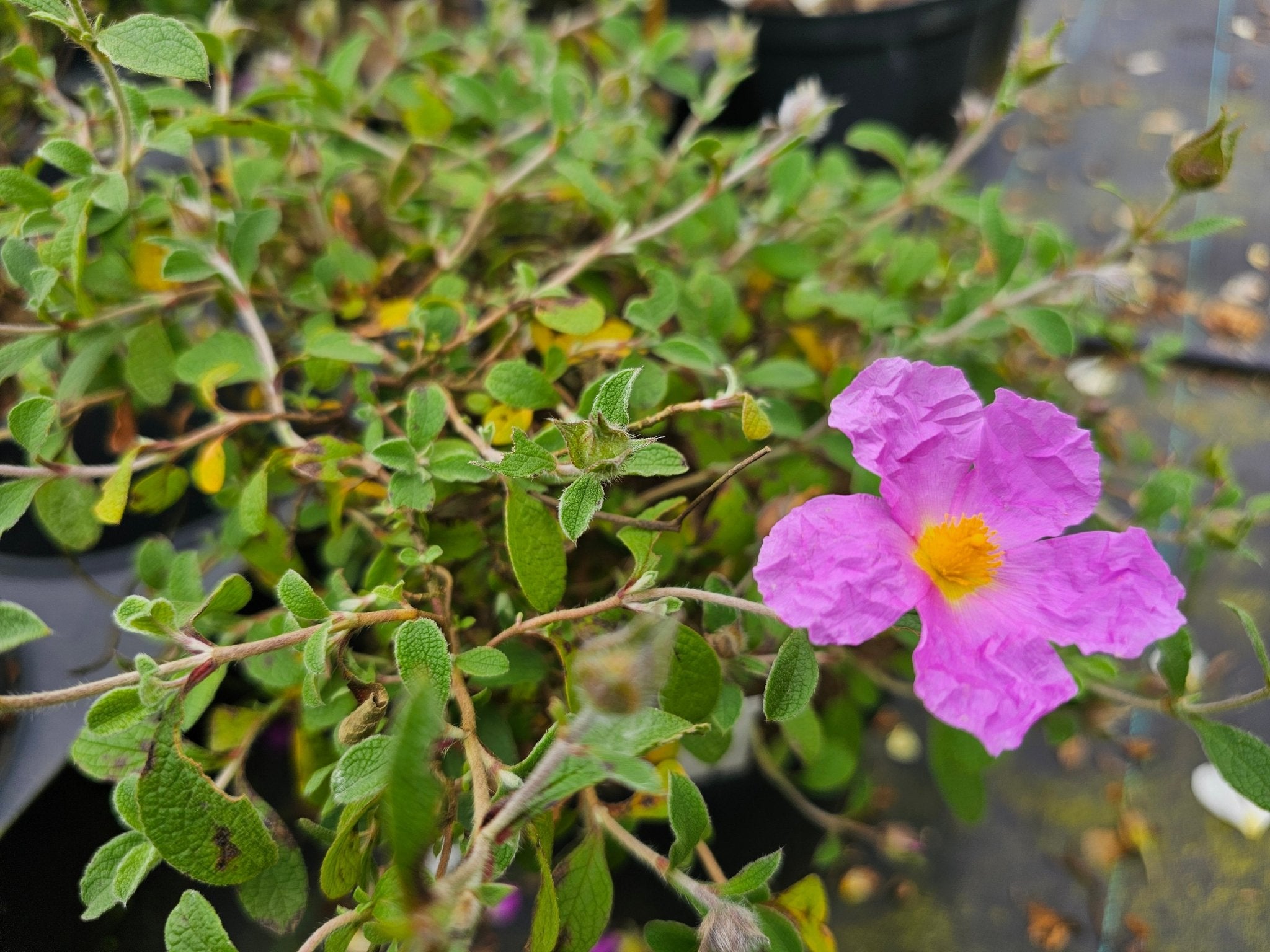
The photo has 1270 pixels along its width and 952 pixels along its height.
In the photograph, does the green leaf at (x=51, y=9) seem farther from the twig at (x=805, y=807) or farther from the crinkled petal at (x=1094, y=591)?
the twig at (x=805, y=807)

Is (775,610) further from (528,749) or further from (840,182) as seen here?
(840,182)

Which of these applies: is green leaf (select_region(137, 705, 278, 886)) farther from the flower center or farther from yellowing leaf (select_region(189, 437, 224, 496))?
the flower center

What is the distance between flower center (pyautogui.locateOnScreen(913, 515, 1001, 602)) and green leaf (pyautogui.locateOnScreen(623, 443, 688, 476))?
0.46 feet

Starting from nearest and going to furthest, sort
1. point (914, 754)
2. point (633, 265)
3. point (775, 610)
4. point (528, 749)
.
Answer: point (775, 610) → point (528, 749) → point (633, 265) → point (914, 754)

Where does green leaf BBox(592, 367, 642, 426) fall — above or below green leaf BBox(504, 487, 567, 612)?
above

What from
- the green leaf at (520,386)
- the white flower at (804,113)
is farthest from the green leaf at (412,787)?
the white flower at (804,113)

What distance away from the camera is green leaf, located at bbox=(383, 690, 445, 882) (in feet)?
0.91

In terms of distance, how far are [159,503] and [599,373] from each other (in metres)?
0.32

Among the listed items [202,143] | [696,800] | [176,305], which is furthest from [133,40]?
[202,143]

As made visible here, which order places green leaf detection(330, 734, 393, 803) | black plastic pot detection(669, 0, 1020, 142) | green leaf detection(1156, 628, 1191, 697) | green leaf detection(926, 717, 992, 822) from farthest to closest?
black plastic pot detection(669, 0, 1020, 142) < green leaf detection(926, 717, 992, 822) < green leaf detection(1156, 628, 1191, 697) < green leaf detection(330, 734, 393, 803)

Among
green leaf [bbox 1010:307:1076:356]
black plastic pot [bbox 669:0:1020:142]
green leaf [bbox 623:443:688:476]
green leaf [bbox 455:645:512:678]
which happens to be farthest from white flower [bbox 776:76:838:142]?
black plastic pot [bbox 669:0:1020:142]

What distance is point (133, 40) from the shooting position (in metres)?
0.47

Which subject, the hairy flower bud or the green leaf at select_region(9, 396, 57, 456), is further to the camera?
the green leaf at select_region(9, 396, 57, 456)

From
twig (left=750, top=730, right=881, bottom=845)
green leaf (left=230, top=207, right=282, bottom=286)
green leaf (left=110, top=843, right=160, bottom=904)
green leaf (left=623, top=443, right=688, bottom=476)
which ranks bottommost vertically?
twig (left=750, top=730, right=881, bottom=845)
